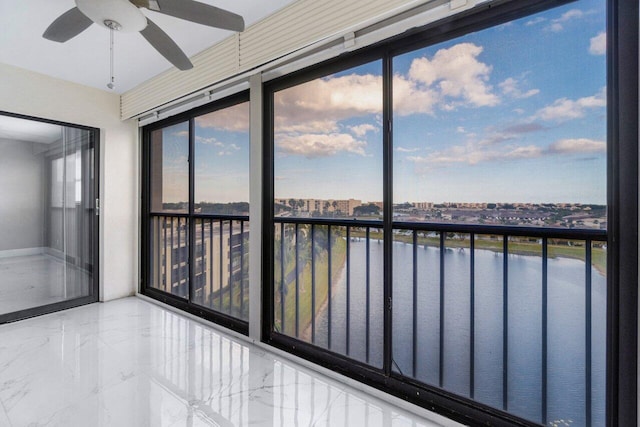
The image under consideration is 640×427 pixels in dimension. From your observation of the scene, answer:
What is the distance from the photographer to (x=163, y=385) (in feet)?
6.44

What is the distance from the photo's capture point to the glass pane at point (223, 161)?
296cm

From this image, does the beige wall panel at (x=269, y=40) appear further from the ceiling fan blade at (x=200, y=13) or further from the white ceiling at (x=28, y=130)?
the white ceiling at (x=28, y=130)

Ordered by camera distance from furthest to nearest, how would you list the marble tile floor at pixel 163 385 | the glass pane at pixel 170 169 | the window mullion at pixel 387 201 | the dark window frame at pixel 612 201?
the glass pane at pixel 170 169 < the window mullion at pixel 387 201 < the marble tile floor at pixel 163 385 < the dark window frame at pixel 612 201

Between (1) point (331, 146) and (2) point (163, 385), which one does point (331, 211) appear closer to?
(1) point (331, 146)

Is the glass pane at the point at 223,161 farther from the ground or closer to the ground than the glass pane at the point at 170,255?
farther from the ground

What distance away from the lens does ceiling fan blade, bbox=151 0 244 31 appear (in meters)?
1.56

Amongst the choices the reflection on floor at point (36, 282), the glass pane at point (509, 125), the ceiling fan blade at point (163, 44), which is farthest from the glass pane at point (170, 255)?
the glass pane at point (509, 125)

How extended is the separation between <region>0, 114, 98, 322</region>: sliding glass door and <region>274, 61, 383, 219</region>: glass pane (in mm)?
2709

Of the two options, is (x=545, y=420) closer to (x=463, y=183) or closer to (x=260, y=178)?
(x=463, y=183)

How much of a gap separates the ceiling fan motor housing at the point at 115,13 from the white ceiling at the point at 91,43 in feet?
2.08

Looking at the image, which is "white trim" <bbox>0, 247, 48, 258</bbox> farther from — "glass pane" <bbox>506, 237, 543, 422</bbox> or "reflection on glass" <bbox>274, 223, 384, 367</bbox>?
"glass pane" <bbox>506, 237, 543, 422</bbox>

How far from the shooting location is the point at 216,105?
9.89ft

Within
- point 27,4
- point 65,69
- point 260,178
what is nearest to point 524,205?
point 260,178

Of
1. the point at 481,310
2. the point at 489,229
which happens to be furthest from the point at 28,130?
the point at 481,310
